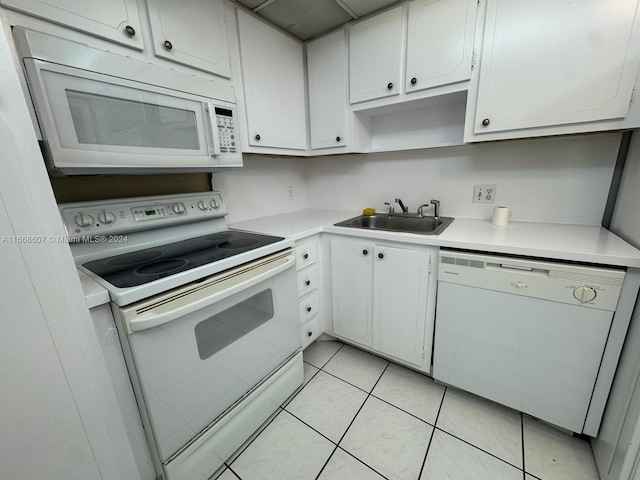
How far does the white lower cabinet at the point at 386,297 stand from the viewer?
4.57 feet

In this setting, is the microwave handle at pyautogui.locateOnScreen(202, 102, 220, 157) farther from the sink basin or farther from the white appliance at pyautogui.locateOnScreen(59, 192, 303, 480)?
the sink basin

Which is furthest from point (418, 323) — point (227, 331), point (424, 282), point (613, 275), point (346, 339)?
point (227, 331)

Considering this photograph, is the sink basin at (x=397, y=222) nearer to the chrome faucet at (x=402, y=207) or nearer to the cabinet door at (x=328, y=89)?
the chrome faucet at (x=402, y=207)

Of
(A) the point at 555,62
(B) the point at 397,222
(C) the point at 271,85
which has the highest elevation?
(C) the point at 271,85

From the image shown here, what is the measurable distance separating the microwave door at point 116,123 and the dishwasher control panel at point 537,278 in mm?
1286

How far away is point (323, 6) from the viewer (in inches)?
57.5

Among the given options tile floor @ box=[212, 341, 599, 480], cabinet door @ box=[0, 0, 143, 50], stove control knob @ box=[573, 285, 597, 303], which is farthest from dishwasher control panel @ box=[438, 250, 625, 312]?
cabinet door @ box=[0, 0, 143, 50]

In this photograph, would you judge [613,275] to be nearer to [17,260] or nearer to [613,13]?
[613,13]

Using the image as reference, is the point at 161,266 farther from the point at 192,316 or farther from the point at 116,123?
the point at 116,123

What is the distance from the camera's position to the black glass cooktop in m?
0.90

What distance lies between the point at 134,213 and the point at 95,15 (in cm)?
73

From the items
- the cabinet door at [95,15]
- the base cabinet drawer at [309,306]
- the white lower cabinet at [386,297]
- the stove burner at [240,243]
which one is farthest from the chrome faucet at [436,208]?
the cabinet door at [95,15]

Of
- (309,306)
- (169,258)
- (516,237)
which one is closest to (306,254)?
(309,306)

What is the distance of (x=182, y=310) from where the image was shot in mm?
882
